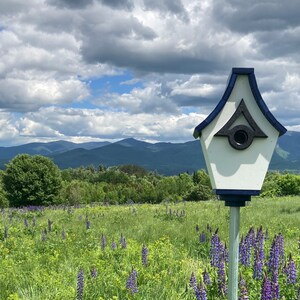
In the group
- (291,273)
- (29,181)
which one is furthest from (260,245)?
(29,181)

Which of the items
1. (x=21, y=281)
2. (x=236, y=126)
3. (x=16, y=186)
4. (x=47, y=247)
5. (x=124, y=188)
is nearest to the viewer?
(x=236, y=126)

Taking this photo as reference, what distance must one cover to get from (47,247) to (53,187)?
3708cm

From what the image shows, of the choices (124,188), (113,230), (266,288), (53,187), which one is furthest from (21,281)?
(124,188)

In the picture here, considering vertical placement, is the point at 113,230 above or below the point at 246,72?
below

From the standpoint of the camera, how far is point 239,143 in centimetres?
368

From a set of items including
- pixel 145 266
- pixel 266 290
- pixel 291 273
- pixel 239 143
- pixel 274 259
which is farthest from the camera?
pixel 145 266

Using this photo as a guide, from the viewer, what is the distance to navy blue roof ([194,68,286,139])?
A: 142 inches

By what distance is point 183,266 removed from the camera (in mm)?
6816

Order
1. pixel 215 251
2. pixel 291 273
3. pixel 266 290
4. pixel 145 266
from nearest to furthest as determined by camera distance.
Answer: pixel 266 290 → pixel 291 273 → pixel 215 251 → pixel 145 266

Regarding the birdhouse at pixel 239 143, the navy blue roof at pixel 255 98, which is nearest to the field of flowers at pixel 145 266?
the birdhouse at pixel 239 143

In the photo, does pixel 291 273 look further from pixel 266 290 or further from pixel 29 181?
pixel 29 181

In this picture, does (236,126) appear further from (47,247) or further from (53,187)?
(53,187)

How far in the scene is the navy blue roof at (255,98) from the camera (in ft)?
11.8

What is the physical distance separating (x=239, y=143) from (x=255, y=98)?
42cm
